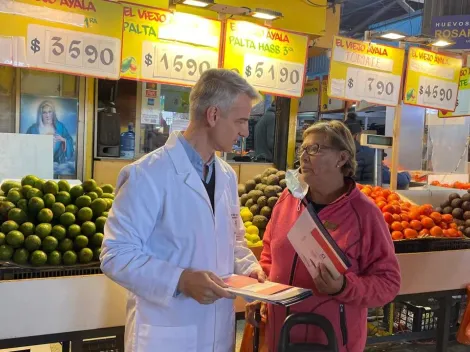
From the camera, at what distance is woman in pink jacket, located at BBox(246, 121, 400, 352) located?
1889mm

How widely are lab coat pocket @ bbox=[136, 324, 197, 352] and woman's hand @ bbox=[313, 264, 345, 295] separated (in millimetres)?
527

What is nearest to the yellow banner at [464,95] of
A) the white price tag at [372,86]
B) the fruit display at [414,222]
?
the white price tag at [372,86]

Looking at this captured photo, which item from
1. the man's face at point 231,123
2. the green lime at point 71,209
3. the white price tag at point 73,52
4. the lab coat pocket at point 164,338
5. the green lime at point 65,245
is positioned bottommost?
the lab coat pocket at point 164,338

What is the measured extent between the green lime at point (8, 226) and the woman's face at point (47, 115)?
3.56 metres

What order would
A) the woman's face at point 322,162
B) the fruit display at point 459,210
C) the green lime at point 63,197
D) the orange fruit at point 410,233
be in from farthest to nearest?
the fruit display at point 459,210 < the orange fruit at point 410,233 < the green lime at point 63,197 < the woman's face at point 322,162

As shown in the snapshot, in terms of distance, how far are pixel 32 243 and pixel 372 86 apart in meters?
3.82

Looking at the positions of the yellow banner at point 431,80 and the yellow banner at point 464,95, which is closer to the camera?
the yellow banner at point 431,80

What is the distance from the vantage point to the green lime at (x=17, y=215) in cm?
263

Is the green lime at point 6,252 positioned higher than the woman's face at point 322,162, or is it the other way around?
the woman's face at point 322,162

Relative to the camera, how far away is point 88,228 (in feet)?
8.87

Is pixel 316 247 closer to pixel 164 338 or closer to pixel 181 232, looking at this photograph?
pixel 181 232

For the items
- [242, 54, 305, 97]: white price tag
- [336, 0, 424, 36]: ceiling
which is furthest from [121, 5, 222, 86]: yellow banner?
[336, 0, 424, 36]: ceiling

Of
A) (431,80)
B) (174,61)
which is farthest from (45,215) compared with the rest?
(431,80)

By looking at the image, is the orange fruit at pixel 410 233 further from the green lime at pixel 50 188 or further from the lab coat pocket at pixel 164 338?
the green lime at pixel 50 188
